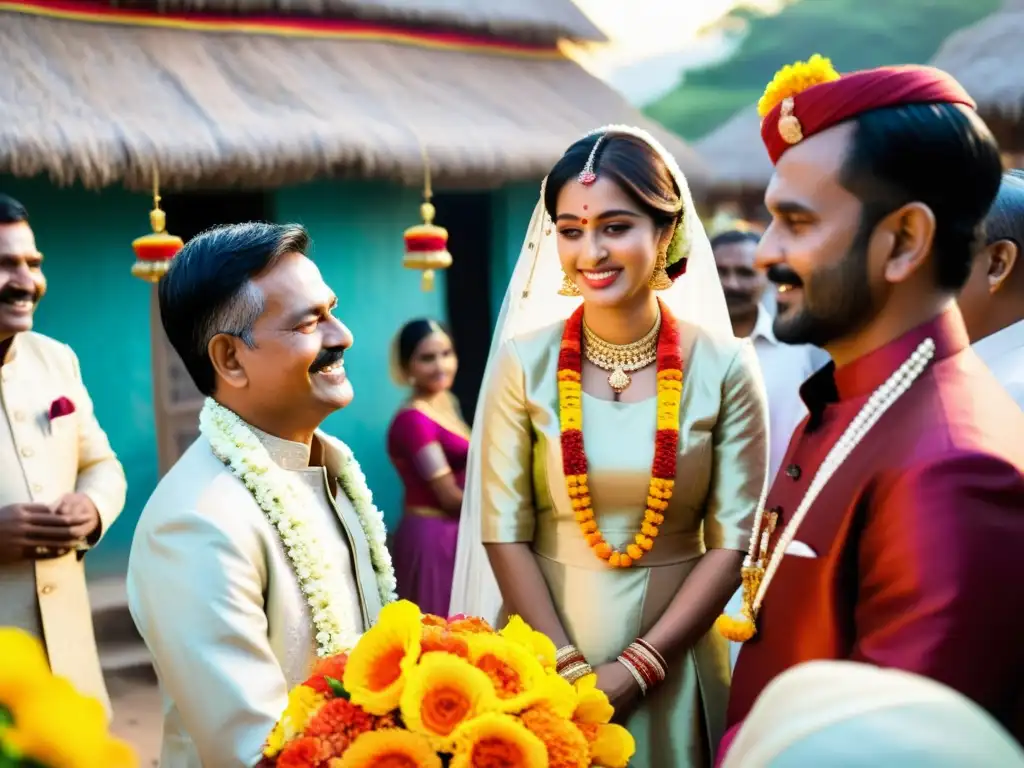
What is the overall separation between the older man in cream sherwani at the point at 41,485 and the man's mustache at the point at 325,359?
1.80m

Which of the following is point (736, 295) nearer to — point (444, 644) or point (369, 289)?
point (369, 289)

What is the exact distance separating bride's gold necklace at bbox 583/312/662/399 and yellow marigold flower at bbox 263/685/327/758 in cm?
116

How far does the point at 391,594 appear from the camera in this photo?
8.27ft

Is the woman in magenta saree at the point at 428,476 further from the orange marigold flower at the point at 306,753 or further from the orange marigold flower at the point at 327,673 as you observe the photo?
the orange marigold flower at the point at 306,753

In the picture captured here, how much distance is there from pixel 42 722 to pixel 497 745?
3.00ft

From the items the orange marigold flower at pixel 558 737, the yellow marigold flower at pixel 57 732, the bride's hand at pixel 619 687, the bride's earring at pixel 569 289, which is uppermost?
the yellow marigold flower at pixel 57 732

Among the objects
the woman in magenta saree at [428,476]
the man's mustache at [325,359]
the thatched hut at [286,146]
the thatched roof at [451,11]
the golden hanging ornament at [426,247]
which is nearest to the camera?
the man's mustache at [325,359]

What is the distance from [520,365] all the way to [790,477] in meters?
1.06

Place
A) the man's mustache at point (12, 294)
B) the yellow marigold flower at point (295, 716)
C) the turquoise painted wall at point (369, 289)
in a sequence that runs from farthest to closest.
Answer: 1. the turquoise painted wall at point (369, 289)
2. the man's mustache at point (12, 294)
3. the yellow marigold flower at point (295, 716)

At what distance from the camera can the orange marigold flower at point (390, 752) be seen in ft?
5.48

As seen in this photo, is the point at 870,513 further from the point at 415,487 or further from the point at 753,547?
the point at 415,487

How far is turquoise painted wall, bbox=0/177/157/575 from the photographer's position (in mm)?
6086

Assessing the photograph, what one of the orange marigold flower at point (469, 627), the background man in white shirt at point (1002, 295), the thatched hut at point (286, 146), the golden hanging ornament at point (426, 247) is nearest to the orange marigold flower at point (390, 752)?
the orange marigold flower at point (469, 627)

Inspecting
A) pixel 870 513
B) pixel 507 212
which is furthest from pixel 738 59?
pixel 870 513
